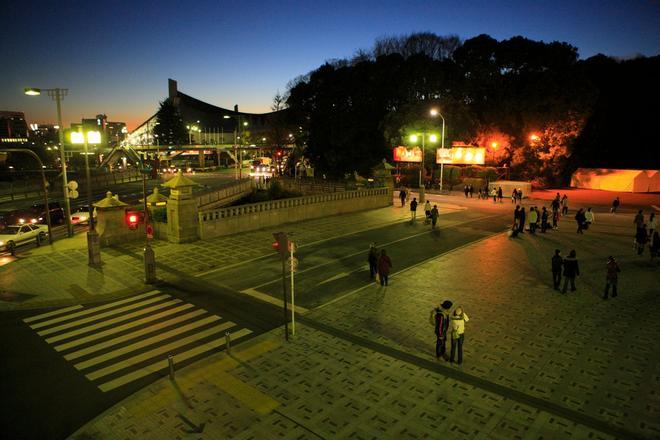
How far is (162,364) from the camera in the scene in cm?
1006

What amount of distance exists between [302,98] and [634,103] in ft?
153

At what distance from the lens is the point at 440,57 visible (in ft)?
222

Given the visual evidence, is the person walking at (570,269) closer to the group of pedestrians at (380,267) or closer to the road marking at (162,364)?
the group of pedestrians at (380,267)

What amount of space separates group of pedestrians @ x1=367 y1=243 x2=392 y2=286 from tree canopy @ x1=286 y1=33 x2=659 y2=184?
41605 mm

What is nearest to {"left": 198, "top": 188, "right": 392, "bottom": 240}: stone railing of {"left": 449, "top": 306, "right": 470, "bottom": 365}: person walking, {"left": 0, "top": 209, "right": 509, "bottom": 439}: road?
{"left": 0, "top": 209, "right": 509, "bottom": 439}: road

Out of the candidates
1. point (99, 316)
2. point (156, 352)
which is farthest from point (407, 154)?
point (156, 352)

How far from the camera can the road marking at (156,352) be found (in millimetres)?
9758

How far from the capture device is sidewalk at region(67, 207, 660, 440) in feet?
25.1

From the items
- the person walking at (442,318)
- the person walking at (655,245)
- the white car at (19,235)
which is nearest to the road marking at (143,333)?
the person walking at (442,318)

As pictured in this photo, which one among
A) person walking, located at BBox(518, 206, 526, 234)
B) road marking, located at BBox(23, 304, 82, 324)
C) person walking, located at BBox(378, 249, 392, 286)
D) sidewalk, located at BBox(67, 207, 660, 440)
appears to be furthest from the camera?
person walking, located at BBox(518, 206, 526, 234)

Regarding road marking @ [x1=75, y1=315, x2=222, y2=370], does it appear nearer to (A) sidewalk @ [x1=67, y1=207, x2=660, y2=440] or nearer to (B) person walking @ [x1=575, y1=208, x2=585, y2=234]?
(A) sidewalk @ [x1=67, y1=207, x2=660, y2=440]

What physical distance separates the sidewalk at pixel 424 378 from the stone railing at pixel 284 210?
11.5m

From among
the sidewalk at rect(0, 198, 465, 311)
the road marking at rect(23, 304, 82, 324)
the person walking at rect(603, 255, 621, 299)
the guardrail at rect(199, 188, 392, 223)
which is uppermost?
the guardrail at rect(199, 188, 392, 223)

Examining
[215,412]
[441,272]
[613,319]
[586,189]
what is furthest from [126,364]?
[586,189]
